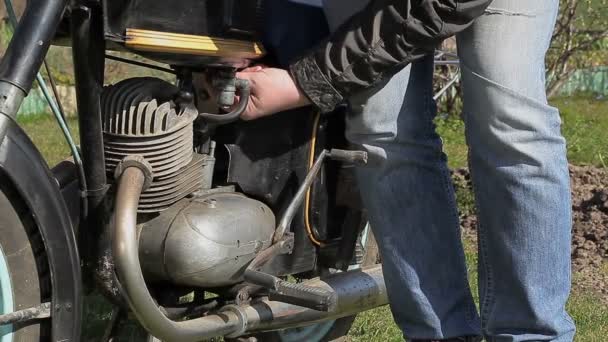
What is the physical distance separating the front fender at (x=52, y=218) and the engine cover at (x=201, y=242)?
30 cm

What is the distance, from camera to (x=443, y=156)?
269 centimetres

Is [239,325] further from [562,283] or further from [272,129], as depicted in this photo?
[562,283]

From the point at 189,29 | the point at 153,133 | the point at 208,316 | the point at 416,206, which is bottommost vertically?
the point at 208,316

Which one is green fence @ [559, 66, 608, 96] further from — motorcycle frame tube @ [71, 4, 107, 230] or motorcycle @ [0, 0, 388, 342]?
motorcycle frame tube @ [71, 4, 107, 230]

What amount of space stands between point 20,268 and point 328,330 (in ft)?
4.36

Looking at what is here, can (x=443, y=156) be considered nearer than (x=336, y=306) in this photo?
Yes

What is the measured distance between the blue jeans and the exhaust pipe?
23cm

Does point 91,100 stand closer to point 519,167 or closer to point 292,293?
point 292,293

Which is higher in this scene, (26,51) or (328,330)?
(26,51)

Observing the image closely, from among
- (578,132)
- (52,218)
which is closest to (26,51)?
(52,218)

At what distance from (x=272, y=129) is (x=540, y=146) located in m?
0.68

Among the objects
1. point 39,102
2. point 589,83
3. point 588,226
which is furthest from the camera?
point 589,83

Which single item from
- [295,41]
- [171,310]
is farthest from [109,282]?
[295,41]

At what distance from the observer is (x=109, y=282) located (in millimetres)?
2467
